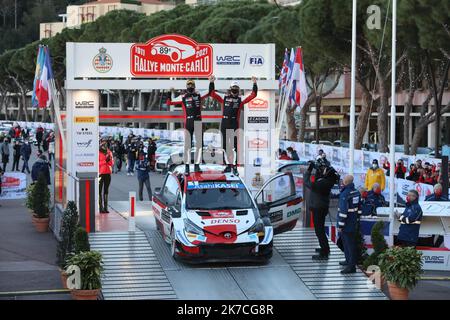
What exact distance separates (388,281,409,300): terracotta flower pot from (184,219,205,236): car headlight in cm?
328

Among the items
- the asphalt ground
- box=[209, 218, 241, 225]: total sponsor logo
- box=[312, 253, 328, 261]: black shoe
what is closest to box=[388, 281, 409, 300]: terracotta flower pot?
the asphalt ground


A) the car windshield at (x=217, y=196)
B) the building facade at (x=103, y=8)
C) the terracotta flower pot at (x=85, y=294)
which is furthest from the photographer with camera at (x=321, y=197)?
the building facade at (x=103, y=8)

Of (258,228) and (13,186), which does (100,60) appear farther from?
(13,186)

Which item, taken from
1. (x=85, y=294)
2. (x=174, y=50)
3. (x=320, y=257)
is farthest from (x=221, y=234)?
(x=174, y=50)

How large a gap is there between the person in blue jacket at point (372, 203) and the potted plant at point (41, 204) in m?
8.09

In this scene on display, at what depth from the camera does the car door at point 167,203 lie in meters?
17.1

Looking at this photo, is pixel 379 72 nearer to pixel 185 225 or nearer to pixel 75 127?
pixel 75 127

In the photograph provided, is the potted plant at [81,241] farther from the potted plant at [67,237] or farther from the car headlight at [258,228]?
the car headlight at [258,228]

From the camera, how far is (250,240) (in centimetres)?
1612

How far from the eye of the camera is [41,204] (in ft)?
78.7

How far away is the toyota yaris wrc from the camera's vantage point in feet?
52.6

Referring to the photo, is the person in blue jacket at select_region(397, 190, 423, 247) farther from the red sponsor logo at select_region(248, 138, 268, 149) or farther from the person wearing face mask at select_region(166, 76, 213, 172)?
the red sponsor logo at select_region(248, 138, 268, 149)

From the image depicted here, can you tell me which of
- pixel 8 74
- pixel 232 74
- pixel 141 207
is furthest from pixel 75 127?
pixel 8 74
